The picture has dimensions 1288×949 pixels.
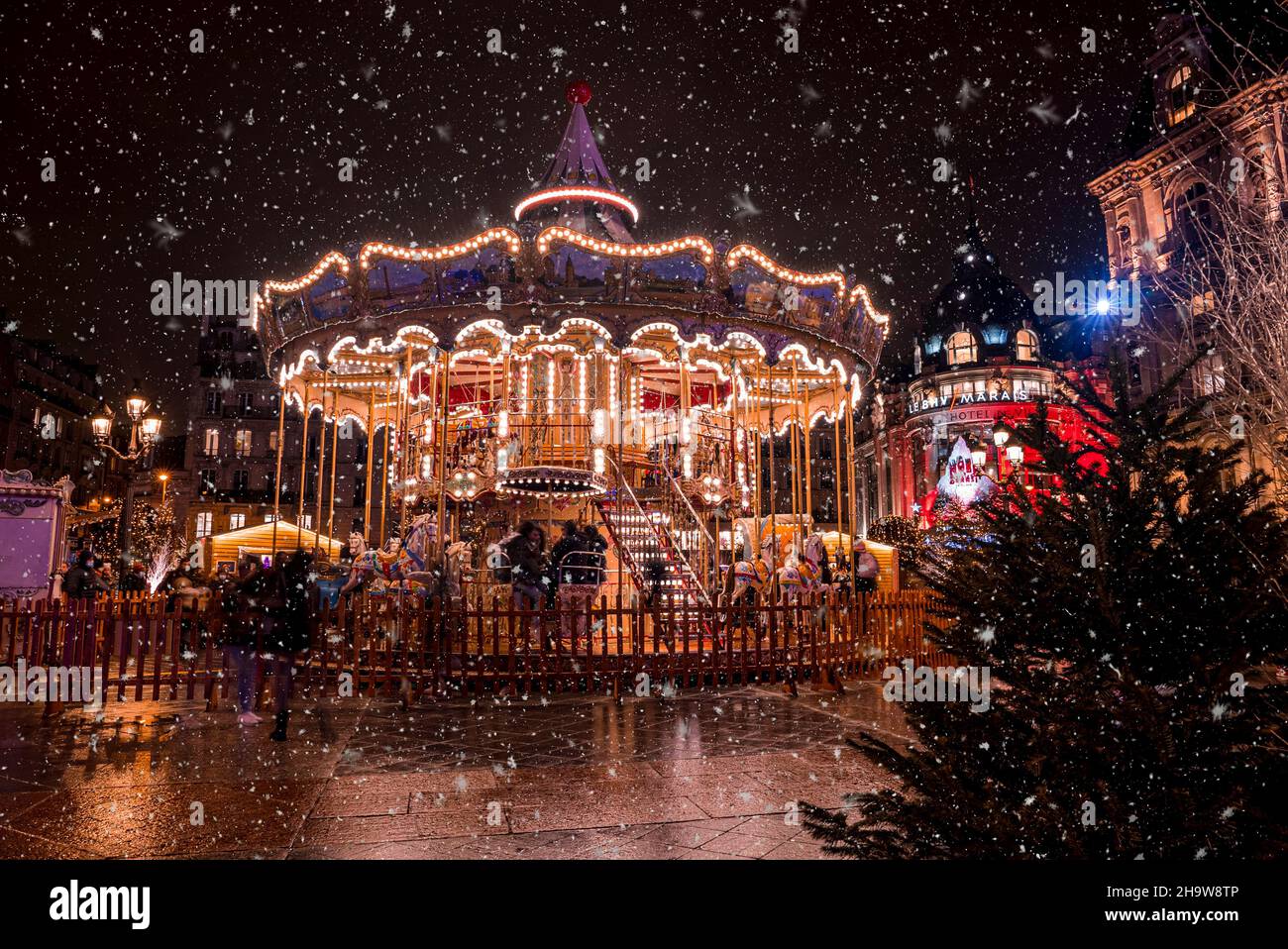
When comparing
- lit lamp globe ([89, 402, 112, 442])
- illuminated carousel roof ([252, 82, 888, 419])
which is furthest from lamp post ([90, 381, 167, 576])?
illuminated carousel roof ([252, 82, 888, 419])

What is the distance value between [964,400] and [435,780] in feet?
170

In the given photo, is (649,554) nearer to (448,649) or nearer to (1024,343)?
(448,649)

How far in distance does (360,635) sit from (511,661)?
1.87 metres

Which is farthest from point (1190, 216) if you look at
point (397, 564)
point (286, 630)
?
point (286, 630)

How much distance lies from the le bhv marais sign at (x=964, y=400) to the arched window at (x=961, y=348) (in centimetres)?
297

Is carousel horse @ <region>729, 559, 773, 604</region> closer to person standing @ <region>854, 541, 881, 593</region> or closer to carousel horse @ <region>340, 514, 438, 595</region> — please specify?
carousel horse @ <region>340, 514, 438, 595</region>

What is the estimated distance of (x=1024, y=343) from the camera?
5222cm

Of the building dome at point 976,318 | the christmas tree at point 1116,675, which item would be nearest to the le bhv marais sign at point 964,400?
the building dome at point 976,318

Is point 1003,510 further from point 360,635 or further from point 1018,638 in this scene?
point 360,635

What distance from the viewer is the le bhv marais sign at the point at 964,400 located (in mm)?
50031

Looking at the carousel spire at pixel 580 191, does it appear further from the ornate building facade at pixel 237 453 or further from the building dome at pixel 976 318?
the building dome at pixel 976 318

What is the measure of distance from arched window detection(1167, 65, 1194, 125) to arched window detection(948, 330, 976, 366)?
77.2 ft

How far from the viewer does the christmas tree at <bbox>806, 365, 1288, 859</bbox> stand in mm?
2352
